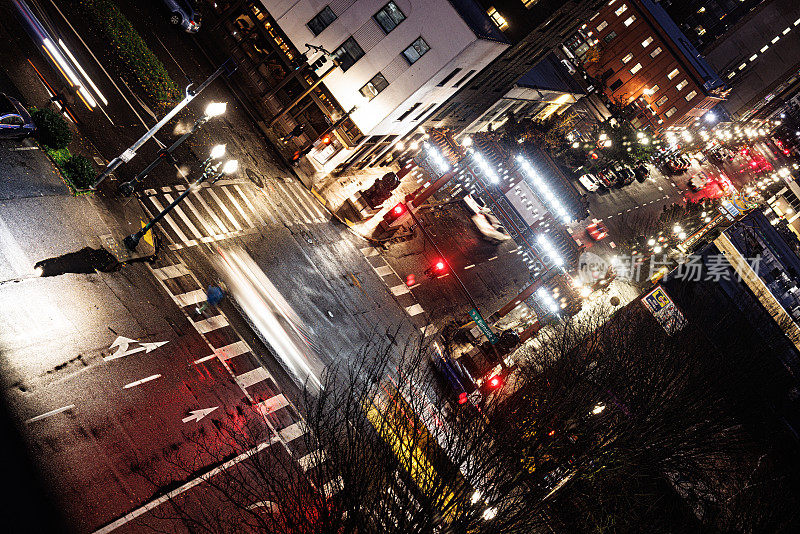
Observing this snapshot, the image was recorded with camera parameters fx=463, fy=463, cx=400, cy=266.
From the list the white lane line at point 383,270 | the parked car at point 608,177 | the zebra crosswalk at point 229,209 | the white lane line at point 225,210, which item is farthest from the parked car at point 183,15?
the parked car at point 608,177

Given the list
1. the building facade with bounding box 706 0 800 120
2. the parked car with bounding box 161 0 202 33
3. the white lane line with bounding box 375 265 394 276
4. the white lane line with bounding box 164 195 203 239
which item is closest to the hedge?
the parked car with bounding box 161 0 202 33

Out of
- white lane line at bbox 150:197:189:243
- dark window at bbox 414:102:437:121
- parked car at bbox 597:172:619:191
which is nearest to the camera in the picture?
white lane line at bbox 150:197:189:243

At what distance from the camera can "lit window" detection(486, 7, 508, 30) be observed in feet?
116

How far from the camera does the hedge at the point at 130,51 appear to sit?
82.4ft

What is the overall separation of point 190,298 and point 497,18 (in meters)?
30.5

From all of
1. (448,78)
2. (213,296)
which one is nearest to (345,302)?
(213,296)

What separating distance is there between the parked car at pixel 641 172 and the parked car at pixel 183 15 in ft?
161

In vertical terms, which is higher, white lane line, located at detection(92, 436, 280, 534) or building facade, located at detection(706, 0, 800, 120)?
building facade, located at detection(706, 0, 800, 120)

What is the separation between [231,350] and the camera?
66.1 ft

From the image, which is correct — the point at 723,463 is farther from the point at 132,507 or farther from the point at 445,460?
the point at 132,507

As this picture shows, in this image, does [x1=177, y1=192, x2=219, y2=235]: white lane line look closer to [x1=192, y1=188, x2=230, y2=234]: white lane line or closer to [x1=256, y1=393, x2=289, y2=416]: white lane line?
[x1=192, y1=188, x2=230, y2=234]: white lane line

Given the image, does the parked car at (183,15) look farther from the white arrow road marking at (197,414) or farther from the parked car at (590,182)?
the parked car at (590,182)

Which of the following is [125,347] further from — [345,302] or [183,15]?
[183,15]

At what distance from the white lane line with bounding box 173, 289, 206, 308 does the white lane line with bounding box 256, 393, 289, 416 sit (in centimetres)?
526
